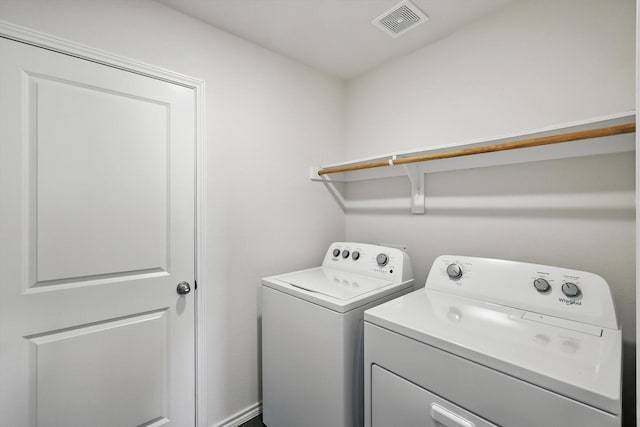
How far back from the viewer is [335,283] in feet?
5.46

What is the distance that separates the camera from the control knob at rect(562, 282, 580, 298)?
44.7 inches

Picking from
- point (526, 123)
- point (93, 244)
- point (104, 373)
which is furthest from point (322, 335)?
point (526, 123)

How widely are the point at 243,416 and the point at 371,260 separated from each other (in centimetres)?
125

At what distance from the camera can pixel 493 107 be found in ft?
5.25

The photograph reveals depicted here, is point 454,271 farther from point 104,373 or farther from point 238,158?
point 104,373

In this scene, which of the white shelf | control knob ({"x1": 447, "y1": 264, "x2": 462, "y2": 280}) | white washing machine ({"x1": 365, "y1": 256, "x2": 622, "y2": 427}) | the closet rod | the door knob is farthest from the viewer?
the door knob

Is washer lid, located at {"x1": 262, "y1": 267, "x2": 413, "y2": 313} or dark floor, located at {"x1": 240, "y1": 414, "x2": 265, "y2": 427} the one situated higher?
washer lid, located at {"x1": 262, "y1": 267, "x2": 413, "y2": 313}

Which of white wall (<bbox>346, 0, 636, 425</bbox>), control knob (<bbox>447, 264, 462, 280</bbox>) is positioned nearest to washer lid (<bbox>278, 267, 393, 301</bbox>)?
control knob (<bbox>447, 264, 462, 280</bbox>)

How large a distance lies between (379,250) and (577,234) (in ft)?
3.15

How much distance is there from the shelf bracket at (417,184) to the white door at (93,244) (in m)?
1.34

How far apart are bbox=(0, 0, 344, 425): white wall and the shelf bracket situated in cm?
71

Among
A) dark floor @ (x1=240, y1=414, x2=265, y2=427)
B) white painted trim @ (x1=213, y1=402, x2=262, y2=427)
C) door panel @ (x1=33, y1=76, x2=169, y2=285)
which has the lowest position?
dark floor @ (x1=240, y1=414, x2=265, y2=427)

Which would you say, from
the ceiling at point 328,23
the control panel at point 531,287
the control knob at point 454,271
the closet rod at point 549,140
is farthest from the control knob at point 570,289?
the ceiling at point 328,23

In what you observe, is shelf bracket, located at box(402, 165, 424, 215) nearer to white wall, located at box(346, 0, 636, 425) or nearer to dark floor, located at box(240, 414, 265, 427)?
white wall, located at box(346, 0, 636, 425)
